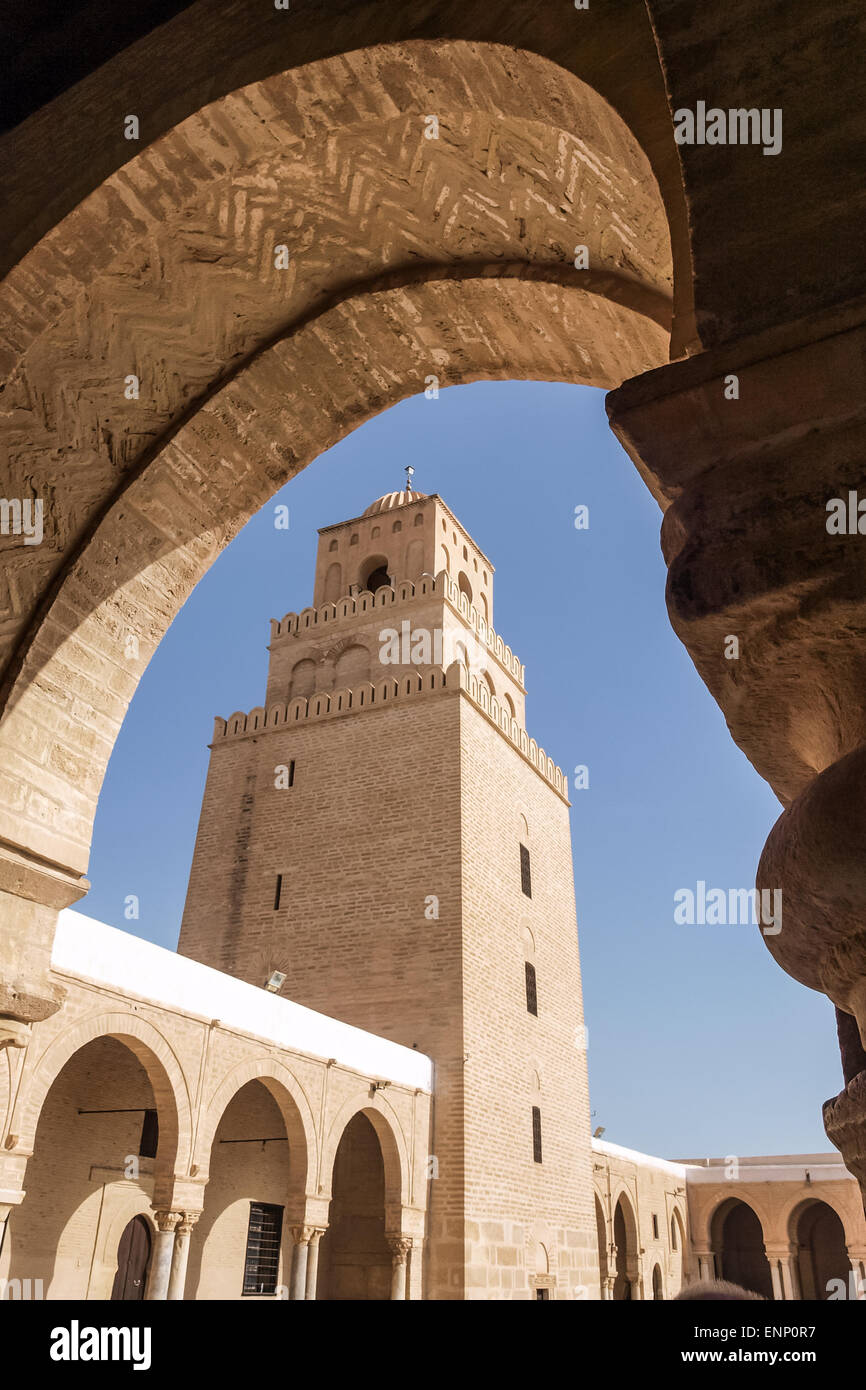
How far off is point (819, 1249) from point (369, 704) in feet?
61.4

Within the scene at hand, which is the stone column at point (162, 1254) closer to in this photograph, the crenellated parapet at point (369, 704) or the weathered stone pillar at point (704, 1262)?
the crenellated parapet at point (369, 704)

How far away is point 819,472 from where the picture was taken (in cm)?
114

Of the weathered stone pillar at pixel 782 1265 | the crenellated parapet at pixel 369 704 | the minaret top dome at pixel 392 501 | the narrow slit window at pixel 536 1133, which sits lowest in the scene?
the weathered stone pillar at pixel 782 1265

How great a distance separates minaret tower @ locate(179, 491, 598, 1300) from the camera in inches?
510

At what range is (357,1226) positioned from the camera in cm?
1279

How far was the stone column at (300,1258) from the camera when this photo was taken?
10289mm

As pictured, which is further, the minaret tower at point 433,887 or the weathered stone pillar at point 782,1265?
the weathered stone pillar at point 782,1265

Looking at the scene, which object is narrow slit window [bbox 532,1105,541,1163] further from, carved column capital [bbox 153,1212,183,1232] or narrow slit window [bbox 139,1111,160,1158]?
carved column capital [bbox 153,1212,183,1232]

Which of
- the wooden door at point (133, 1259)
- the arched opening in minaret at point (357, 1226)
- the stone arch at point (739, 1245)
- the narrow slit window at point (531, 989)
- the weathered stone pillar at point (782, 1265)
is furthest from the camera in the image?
the stone arch at point (739, 1245)

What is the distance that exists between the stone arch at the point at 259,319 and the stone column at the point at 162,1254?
753 cm

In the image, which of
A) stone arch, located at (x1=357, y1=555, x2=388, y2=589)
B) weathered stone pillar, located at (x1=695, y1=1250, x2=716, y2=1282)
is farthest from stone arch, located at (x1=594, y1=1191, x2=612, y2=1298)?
stone arch, located at (x1=357, y1=555, x2=388, y2=589)

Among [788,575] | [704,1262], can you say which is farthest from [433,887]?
[704,1262]

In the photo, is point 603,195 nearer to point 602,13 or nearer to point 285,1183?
point 602,13

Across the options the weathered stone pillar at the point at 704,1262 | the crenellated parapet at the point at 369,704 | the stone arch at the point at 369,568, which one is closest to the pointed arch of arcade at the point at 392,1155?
the crenellated parapet at the point at 369,704
